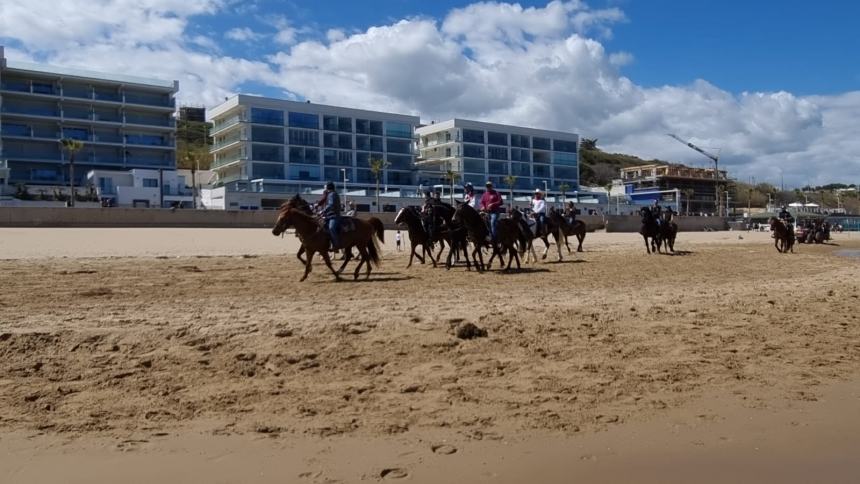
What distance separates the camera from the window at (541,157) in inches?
4542

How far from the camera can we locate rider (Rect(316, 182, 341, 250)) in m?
14.0

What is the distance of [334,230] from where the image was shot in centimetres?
1405

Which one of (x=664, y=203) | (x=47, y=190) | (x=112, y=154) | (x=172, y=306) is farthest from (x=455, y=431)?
(x=664, y=203)

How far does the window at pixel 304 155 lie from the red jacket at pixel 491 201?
248ft

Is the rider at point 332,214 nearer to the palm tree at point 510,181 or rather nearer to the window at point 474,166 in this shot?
the palm tree at point 510,181

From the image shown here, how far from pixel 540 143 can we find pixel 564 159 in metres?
5.95

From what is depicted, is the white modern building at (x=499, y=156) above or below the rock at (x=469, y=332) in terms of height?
above

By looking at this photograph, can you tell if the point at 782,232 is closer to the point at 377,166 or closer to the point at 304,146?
the point at 377,166

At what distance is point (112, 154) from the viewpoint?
270 feet

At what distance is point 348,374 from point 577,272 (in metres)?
10.7

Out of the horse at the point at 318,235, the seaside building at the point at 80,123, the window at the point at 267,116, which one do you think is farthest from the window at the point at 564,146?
the horse at the point at 318,235

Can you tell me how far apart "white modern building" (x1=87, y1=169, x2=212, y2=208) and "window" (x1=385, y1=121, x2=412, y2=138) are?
33.0 m

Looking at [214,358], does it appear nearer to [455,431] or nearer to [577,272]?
[455,431]

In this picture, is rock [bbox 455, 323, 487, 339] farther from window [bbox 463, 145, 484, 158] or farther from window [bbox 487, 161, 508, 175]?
window [bbox 487, 161, 508, 175]
